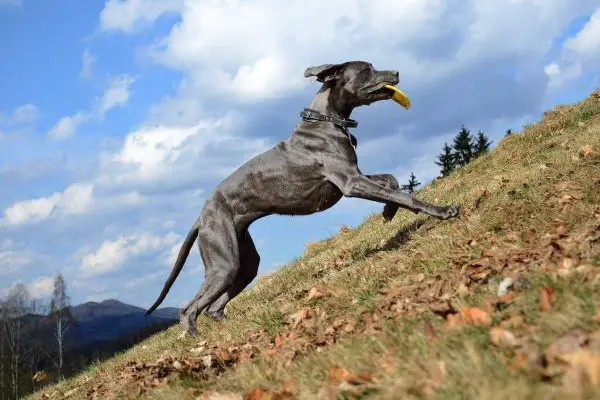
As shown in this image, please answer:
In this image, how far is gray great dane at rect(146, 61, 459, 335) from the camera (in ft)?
23.3

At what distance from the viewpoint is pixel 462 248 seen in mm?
5348

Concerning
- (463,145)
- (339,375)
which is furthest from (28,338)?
(339,375)

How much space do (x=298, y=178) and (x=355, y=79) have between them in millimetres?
1458

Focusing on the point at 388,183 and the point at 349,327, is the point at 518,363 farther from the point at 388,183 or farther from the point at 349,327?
the point at 388,183

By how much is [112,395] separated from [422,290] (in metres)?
2.85

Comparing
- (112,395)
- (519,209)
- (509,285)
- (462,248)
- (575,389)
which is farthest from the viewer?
(519,209)

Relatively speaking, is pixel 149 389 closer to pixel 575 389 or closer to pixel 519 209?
pixel 575 389

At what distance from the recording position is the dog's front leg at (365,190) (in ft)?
21.6

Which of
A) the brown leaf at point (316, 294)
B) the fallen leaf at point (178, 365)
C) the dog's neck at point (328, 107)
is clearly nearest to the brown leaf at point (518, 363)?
the fallen leaf at point (178, 365)

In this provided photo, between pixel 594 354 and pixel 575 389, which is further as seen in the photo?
pixel 594 354

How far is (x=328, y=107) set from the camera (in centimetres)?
729

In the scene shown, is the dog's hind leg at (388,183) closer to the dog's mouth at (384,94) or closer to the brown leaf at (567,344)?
the dog's mouth at (384,94)

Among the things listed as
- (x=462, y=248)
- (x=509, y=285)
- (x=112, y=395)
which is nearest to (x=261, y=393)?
(x=509, y=285)

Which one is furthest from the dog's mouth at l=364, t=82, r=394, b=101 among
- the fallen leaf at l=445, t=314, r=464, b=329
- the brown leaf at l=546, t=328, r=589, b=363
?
the brown leaf at l=546, t=328, r=589, b=363
